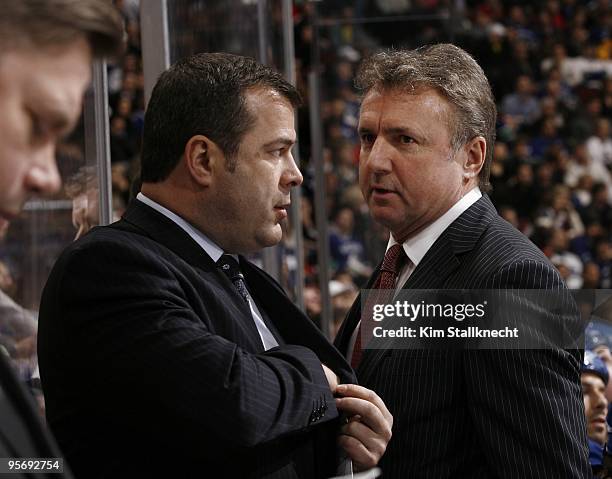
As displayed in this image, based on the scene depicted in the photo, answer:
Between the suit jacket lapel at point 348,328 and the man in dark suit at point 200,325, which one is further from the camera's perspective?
the suit jacket lapel at point 348,328

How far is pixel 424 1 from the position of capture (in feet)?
14.4

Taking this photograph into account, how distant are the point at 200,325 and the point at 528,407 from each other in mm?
649

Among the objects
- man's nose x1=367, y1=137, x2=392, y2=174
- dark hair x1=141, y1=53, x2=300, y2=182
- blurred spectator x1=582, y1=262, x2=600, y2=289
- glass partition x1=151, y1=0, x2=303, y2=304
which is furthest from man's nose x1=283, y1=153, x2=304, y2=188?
blurred spectator x1=582, y1=262, x2=600, y2=289

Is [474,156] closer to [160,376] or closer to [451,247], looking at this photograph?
[451,247]

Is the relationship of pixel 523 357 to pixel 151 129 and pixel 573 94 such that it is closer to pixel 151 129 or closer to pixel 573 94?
pixel 151 129

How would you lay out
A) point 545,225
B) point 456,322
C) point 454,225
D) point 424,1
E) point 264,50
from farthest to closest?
point 545,225 → point 424,1 → point 264,50 → point 454,225 → point 456,322

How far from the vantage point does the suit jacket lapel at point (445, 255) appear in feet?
6.41

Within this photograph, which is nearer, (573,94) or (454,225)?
(454,225)

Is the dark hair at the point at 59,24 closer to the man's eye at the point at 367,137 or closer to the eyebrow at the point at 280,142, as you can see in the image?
the eyebrow at the point at 280,142

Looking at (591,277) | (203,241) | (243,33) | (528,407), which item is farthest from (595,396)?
(591,277)

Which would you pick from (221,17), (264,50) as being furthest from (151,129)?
(264,50)

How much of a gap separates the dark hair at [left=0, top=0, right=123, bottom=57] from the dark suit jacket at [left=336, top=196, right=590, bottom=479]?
101 centimetres

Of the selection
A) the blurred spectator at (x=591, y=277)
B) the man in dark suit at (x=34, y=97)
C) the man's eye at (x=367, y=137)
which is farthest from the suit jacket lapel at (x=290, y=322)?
the blurred spectator at (x=591, y=277)

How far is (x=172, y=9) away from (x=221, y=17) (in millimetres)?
471
